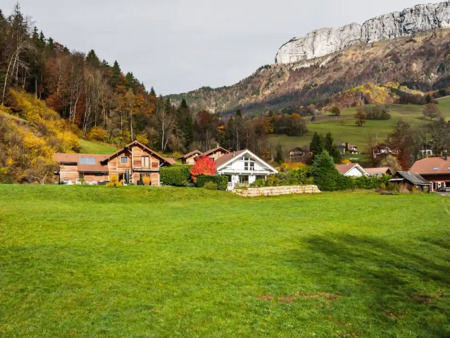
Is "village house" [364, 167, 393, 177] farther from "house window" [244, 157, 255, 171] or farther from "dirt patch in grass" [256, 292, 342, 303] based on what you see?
"dirt patch in grass" [256, 292, 342, 303]

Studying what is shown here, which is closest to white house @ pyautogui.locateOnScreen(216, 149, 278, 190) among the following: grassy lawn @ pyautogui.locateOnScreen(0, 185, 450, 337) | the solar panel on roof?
the solar panel on roof

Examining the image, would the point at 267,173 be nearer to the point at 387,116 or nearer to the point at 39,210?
the point at 39,210

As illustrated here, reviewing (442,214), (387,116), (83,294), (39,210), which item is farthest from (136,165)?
(387,116)

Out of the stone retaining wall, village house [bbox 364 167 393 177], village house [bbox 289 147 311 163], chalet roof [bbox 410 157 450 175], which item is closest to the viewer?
the stone retaining wall

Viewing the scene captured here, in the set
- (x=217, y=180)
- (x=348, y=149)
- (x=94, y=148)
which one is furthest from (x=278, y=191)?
(x=348, y=149)

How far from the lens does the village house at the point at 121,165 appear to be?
5072 cm

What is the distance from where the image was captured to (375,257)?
42.9 feet

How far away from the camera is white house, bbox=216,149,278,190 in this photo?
56.5m

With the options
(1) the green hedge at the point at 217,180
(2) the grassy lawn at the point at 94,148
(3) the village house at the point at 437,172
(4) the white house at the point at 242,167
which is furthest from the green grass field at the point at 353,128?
(1) the green hedge at the point at 217,180

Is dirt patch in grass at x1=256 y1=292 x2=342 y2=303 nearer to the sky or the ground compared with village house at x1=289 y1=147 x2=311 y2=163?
nearer to the ground

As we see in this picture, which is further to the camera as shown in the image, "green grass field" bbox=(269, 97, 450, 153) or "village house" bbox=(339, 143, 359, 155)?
"green grass field" bbox=(269, 97, 450, 153)

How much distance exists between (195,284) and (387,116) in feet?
574

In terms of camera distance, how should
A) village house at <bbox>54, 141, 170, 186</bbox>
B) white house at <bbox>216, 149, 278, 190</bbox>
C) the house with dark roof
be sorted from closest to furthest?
village house at <bbox>54, 141, 170, 186</bbox> → the house with dark roof → white house at <bbox>216, 149, 278, 190</bbox>

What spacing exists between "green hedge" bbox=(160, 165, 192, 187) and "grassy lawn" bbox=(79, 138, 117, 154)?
21.4 m
